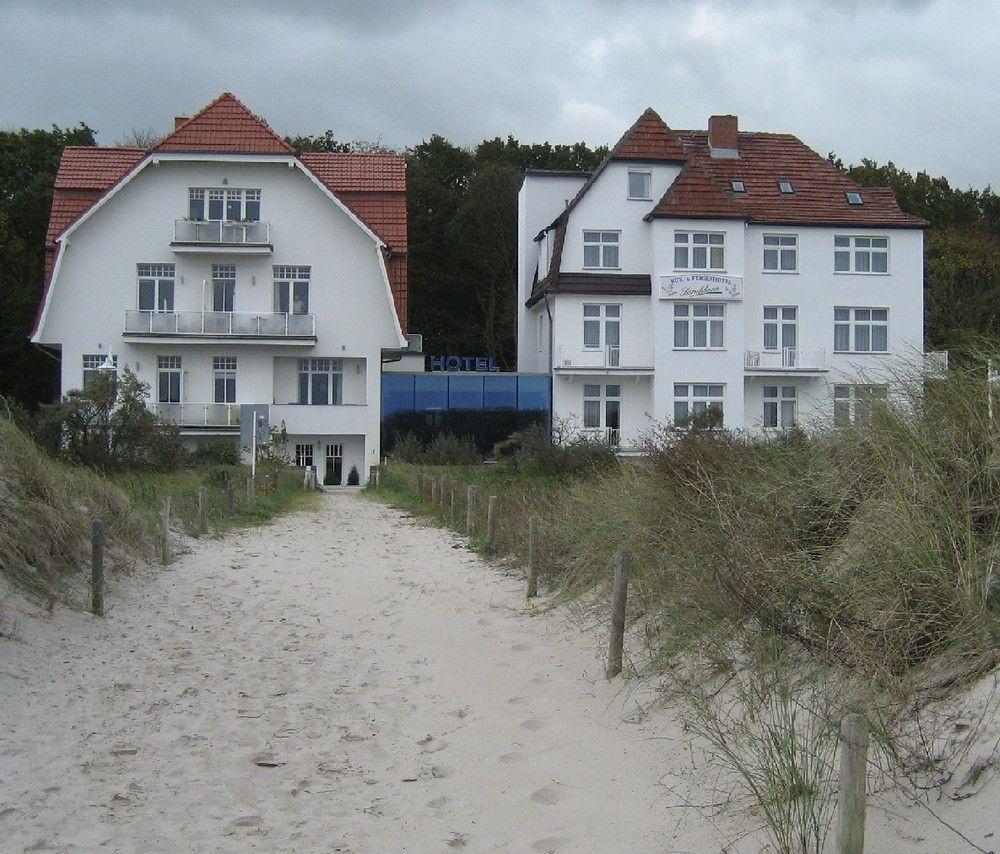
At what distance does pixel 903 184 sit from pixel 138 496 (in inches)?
2041

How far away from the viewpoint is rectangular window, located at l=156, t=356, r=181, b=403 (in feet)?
132

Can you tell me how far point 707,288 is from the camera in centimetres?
4125

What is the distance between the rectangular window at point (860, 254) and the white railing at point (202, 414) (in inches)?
919

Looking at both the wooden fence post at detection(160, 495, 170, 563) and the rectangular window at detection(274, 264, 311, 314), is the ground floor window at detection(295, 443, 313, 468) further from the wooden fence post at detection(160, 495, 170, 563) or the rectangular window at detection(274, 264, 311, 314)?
the wooden fence post at detection(160, 495, 170, 563)

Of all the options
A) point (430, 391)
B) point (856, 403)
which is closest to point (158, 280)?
point (430, 391)

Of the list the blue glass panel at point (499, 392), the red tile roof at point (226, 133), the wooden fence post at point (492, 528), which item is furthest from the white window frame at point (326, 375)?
the wooden fence post at point (492, 528)

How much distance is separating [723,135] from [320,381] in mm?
19061

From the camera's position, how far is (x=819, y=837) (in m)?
A: 4.94

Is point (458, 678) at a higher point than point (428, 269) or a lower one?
lower

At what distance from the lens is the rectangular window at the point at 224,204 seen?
39500 millimetres

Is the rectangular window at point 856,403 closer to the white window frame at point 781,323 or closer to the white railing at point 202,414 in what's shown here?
the white railing at point 202,414

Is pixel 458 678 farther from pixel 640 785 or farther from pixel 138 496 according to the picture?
pixel 138 496

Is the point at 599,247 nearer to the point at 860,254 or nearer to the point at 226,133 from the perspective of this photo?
the point at 860,254

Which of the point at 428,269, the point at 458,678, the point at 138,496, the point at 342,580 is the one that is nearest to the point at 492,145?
the point at 428,269
